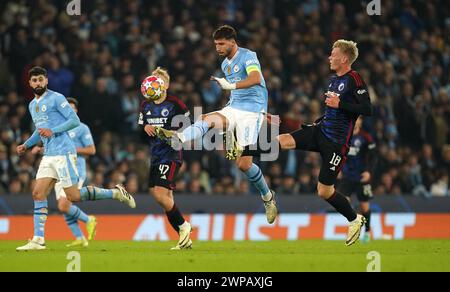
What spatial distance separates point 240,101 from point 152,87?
1.32 meters

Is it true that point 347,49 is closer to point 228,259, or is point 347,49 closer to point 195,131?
point 195,131

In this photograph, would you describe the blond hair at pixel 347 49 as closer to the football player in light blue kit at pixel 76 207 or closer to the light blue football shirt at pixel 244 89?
the light blue football shirt at pixel 244 89

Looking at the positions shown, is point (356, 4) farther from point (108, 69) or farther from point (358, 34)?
point (108, 69)

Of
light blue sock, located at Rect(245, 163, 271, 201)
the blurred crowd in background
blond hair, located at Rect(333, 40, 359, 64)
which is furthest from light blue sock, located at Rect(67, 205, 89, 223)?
blond hair, located at Rect(333, 40, 359, 64)

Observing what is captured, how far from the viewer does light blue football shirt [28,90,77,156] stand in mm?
13133

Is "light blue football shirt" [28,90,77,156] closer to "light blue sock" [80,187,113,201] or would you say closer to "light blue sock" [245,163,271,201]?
"light blue sock" [80,187,113,201]

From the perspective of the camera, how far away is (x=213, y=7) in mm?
22797

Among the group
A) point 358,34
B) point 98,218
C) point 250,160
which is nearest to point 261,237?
point 98,218

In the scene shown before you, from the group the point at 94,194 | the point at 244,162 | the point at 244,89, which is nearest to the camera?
the point at 244,89

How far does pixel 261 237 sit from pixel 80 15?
21.5 feet

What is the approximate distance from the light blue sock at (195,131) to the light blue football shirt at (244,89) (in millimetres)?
736

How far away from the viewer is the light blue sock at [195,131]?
12.1 metres

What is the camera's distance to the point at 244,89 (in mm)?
12781

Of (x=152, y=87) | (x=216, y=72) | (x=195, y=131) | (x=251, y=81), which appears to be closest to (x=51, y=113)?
(x=152, y=87)
